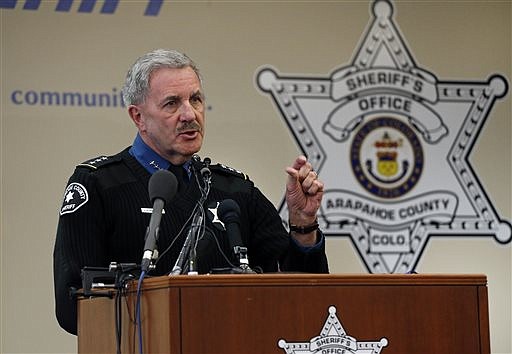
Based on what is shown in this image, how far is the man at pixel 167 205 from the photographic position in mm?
2773

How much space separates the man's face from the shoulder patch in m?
0.26

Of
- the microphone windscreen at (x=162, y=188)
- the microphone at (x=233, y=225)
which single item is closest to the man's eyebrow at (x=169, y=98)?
the microphone at (x=233, y=225)

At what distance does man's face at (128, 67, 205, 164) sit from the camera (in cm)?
292

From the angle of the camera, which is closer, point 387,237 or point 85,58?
point 85,58

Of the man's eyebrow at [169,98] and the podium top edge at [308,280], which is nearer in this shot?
the podium top edge at [308,280]

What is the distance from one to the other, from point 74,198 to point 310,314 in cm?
100

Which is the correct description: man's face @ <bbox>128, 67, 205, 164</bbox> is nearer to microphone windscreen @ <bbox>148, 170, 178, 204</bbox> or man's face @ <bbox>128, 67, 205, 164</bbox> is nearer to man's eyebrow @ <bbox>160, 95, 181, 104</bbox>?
man's eyebrow @ <bbox>160, 95, 181, 104</bbox>

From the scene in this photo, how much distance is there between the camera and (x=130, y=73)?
9.93 feet

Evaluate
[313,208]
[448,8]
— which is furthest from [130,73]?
[448,8]

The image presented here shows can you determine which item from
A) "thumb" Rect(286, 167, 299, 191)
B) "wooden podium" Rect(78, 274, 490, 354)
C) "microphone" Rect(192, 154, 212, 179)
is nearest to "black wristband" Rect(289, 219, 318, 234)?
"thumb" Rect(286, 167, 299, 191)

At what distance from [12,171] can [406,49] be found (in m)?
2.23

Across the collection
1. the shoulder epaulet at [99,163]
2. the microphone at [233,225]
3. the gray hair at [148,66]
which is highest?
the gray hair at [148,66]

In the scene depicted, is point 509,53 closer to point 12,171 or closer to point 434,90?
point 434,90

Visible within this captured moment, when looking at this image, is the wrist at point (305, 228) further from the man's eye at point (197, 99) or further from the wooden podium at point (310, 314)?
the wooden podium at point (310, 314)
